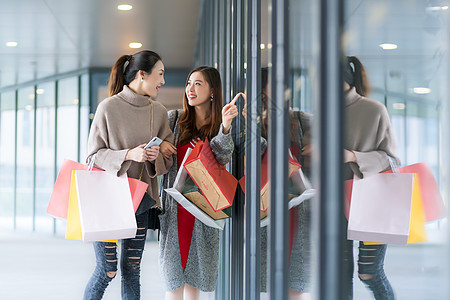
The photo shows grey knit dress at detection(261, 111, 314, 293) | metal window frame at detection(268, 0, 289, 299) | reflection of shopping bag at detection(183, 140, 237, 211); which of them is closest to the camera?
grey knit dress at detection(261, 111, 314, 293)

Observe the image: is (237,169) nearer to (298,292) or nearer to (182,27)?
(298,292)

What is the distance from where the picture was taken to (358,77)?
25.2 inches

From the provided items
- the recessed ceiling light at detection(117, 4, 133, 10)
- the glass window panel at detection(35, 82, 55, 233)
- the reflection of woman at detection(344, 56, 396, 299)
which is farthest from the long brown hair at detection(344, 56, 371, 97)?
the glass window panel at detection(35, 82, 55, 233)

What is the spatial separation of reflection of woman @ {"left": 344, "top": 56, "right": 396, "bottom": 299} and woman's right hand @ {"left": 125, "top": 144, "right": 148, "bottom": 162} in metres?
1.85

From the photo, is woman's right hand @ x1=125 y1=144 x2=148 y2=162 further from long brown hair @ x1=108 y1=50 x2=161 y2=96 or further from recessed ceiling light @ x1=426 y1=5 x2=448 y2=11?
recessed ceiling light @ x1=426 y1=5 x2=448 y2=11

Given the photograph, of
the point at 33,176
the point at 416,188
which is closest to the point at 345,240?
the point at 416,188

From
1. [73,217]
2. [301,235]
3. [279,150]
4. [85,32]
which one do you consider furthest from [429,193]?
[85,32]

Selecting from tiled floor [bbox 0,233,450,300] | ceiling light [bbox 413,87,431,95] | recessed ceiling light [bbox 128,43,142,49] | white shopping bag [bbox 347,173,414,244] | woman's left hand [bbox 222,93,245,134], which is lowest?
tiled floor [bbox 0,233,450,300]

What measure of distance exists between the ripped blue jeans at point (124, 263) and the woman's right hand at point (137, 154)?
0.28m

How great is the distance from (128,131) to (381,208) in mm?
2096

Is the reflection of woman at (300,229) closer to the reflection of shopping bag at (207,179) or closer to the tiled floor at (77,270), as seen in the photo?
the tiled floor at (77,270)

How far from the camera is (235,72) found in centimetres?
266

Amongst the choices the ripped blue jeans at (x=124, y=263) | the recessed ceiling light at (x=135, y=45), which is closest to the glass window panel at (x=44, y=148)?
the recessed ceiling light at (x=135, y=45)

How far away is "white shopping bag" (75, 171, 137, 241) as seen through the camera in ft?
7.95
